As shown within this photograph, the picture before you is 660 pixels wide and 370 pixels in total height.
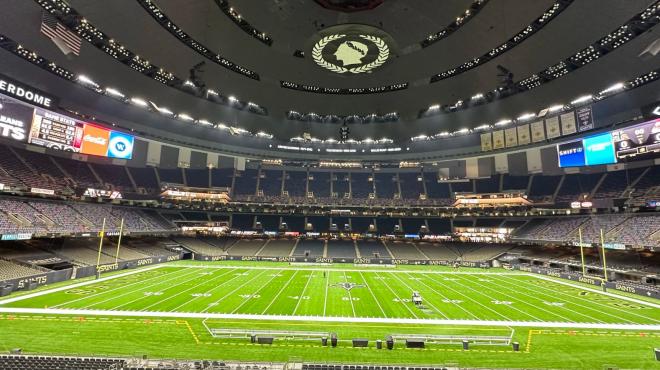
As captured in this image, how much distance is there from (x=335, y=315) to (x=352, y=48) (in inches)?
664

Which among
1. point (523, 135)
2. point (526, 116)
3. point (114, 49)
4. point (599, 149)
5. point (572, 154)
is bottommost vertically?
point (599, 149)

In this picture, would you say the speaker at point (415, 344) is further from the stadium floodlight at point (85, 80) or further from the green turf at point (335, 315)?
the stadium floodlight at point (85, 80)

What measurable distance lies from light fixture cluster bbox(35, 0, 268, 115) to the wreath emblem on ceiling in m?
14.3

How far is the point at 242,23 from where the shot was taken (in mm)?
23734

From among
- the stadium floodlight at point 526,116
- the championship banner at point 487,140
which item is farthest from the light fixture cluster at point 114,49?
the stadium floodlight at point 526,116

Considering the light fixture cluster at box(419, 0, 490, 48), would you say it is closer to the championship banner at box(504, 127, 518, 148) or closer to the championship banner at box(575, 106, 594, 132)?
the championship banner at box(575, 106, 594, 132)

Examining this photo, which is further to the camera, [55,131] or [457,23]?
[55,131]

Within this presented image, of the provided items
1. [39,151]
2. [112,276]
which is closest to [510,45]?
[112,276]

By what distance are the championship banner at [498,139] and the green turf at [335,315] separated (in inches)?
742

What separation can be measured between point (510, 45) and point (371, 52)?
12930mm

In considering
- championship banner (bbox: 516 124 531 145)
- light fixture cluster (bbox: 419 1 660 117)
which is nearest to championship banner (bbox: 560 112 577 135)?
championship banner (bbox: 516 124 531 145)

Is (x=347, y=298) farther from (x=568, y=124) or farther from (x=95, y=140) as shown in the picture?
(x=95, y=140)

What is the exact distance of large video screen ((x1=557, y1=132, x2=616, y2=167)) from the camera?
1432 inches

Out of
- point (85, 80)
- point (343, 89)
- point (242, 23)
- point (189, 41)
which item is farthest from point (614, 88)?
point (85, 80)
